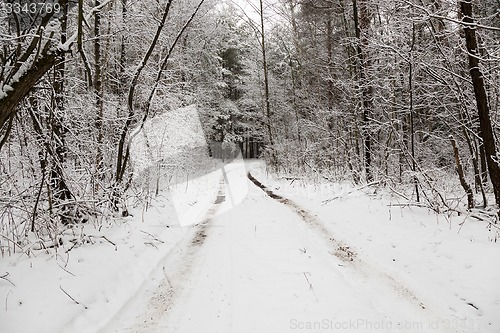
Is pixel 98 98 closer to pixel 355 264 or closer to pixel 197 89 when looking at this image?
pixel 355 264

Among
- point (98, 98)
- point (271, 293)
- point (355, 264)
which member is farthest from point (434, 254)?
point (98, 98)

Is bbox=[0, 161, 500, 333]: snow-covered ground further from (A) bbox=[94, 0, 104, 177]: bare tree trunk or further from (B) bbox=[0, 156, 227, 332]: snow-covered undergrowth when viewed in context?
(A) bbox=[94, 0, 104, 177]: bare tree trunk

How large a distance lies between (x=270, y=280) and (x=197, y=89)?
65.7 ft

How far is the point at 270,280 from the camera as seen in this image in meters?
4.76

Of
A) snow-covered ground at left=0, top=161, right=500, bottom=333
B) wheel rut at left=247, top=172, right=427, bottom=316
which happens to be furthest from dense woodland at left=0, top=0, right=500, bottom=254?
wheel rut at left=247, top=172, right=427, bottom=316

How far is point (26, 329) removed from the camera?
10.7ft

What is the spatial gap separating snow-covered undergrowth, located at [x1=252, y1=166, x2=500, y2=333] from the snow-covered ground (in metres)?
0.02

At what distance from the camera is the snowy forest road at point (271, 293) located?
3.58m

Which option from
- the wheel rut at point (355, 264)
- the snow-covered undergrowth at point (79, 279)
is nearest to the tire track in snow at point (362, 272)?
the wheel rut at point (355, 264)

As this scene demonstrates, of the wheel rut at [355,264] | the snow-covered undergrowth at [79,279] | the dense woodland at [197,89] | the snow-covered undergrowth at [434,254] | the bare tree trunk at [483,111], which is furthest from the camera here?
the bare tree trunk at [483,111]

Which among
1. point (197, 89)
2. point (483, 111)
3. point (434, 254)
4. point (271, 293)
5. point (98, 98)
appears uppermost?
point (197, 89)

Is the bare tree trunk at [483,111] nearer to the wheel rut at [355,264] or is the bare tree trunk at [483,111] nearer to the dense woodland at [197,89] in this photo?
the dense woodland at [197,89]

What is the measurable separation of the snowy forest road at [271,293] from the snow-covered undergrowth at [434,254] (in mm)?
234

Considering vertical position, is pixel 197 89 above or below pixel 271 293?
above
